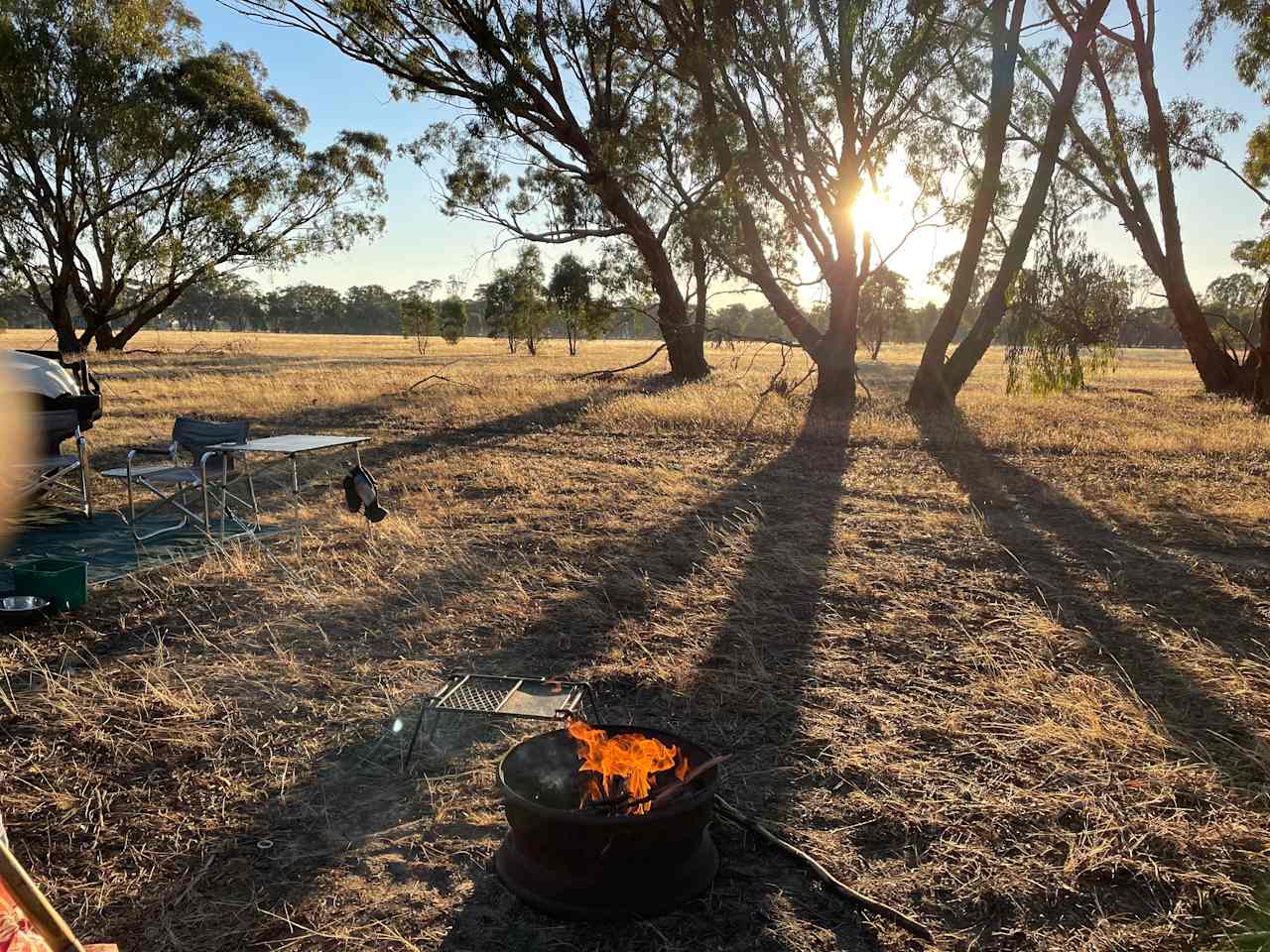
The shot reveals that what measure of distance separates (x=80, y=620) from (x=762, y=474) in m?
6.35

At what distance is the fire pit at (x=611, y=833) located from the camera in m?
2.16

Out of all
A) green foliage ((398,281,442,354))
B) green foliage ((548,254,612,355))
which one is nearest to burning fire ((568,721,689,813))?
green foliage ((548,254,612,355))

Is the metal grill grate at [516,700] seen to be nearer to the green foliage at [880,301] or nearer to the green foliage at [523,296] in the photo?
the green foliage at [523,296]

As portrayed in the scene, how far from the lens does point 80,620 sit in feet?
14.2

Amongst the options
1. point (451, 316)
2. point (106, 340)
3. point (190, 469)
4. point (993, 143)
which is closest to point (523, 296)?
point (993, 143)

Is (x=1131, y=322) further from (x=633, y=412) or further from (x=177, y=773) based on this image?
(x=177, y=773)

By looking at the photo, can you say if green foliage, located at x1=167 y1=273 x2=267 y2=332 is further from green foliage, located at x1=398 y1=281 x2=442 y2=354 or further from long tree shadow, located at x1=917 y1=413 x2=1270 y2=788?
long tree shadow, located at x1=917 y1=413 x2=1270 y2=788

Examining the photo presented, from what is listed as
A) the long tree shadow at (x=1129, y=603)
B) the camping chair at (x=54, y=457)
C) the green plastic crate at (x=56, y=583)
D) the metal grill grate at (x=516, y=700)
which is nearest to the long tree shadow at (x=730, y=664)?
the metal grill grate at (x=516, y=700)

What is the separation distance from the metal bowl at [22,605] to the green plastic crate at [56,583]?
0.11ft

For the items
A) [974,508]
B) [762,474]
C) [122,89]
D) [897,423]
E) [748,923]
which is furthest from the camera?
[122,89]

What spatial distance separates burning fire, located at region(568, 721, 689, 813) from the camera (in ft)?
7.34

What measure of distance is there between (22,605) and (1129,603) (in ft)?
20.3

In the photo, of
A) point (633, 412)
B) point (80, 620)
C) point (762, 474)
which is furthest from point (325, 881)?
point (633, 412)

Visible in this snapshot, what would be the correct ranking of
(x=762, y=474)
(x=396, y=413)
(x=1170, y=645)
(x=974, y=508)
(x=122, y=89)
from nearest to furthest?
(x=1170, y=645) < (x=974, y=508) < (x=762, y=474) < (x=396, y=413) < (x=122, y=89)
